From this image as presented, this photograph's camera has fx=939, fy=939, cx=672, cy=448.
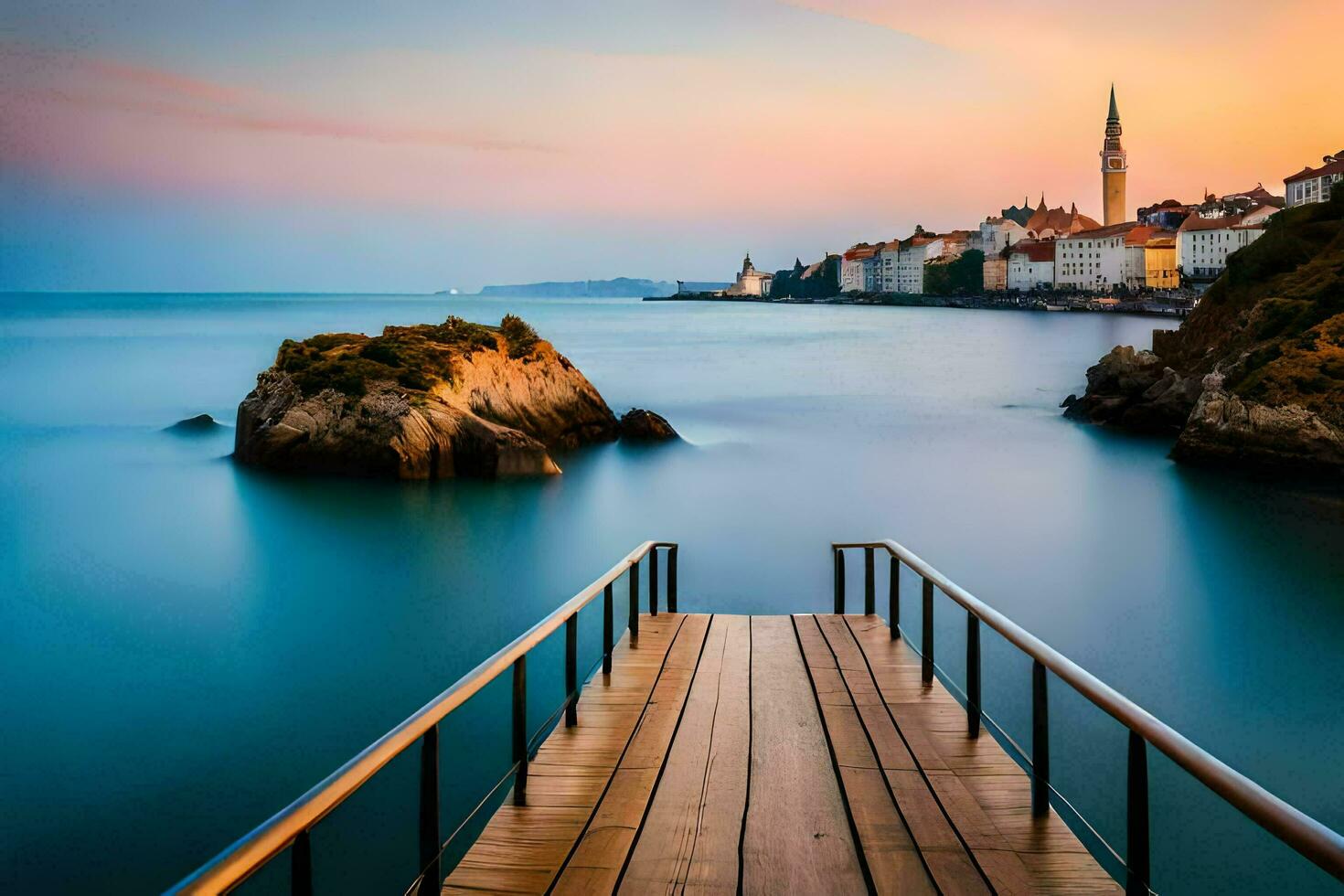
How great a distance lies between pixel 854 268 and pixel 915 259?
2118 cm

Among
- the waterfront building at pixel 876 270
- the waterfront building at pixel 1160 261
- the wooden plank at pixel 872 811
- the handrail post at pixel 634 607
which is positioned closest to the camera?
the wooden plank at pixel 872 811

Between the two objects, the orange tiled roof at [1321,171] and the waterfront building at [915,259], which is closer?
the orange tiled roof at [1321,171]

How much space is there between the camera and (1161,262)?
354 feet

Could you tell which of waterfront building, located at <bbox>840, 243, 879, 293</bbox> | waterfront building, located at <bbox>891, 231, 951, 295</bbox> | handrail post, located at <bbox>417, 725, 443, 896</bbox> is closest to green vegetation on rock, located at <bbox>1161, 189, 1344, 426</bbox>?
handrail post, located at <bbox>417, 725, 443, 896</bbox>

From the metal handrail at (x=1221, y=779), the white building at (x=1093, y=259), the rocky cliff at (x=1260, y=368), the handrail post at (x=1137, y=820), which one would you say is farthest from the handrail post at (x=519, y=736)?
the white building at (x=1093, y=259)

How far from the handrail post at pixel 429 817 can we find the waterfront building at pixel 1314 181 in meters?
80.4

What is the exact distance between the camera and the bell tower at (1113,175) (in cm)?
13900

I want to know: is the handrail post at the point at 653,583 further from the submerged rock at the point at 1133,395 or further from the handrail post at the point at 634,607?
the submerged rock at the point at 1133,395

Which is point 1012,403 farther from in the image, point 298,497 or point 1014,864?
point 1014,864

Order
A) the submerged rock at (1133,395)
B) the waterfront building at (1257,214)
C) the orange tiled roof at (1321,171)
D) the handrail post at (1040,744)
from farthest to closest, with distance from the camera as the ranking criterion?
the waterfront building at (1257,214), the orange tiled roof at (1321,171), the submerged rock at (1133,395), the handrail post at (1040,744)

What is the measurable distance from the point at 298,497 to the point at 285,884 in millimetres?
10977

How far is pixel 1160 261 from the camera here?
107812mm

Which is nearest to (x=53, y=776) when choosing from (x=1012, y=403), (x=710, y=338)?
(x=1012, y=403)

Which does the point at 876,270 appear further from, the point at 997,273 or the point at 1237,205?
the point at 1237,205
